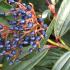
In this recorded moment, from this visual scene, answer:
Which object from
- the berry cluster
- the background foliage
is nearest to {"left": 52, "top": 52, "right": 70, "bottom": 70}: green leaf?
the background foliage

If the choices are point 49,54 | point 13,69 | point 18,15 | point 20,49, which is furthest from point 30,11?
point 49,54

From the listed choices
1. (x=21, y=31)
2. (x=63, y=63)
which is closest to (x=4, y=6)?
(x=21, y=31)

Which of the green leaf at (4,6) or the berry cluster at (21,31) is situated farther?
the green leaf at (4,6)

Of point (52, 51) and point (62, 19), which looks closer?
point (62, 19)

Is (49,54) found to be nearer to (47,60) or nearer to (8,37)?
(47,60)

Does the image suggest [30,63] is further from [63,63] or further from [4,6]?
[4,6]

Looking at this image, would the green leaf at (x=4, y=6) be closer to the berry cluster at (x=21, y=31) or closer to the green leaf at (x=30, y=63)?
the berry cluster at (x=21, y=31)

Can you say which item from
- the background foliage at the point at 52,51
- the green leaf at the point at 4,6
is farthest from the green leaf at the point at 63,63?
the green leaf at the point at 4,6

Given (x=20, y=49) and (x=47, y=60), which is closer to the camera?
(x=20, y=49)
